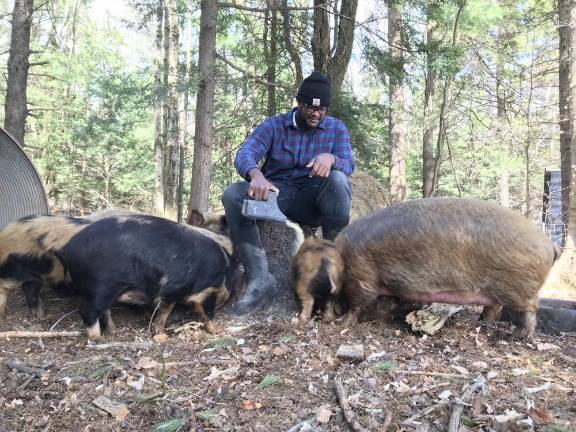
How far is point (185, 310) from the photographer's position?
4074mm

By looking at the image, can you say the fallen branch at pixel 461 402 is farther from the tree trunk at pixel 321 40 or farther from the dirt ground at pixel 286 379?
the tree trunk at pixel 321 40

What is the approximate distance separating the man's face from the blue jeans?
0.50 meters

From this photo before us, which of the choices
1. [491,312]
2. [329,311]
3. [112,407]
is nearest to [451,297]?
[491,312]

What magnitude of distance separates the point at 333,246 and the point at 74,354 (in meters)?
1.97

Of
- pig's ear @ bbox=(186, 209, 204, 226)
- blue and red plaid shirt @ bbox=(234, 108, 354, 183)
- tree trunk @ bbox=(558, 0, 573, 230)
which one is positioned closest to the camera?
blue and red plaid shirt @ bbox=(234, 108, 354, 183)

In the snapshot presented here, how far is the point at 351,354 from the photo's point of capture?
2.99 m

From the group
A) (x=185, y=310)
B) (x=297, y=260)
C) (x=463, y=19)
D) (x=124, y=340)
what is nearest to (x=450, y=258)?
(x=297, y=260)

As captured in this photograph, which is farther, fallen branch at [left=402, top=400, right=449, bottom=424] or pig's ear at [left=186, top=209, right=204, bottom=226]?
pig's ear at [left=186, top=209, right=204, bottom=226]

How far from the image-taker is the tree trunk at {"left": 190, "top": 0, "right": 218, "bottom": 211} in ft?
24.1

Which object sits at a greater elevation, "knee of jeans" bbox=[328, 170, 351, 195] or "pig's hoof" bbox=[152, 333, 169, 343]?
"knee of jeans" bbox=[328, 170, 351, 195]

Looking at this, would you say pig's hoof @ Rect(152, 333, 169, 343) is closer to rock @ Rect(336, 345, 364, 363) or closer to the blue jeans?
the blue jeans

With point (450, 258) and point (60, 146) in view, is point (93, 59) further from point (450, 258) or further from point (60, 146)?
point (450, 258)

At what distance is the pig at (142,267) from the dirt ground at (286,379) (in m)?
0.20

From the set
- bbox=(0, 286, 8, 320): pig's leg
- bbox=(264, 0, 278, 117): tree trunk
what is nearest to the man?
bbox=(0, 286, 8, 320): pig's leg
